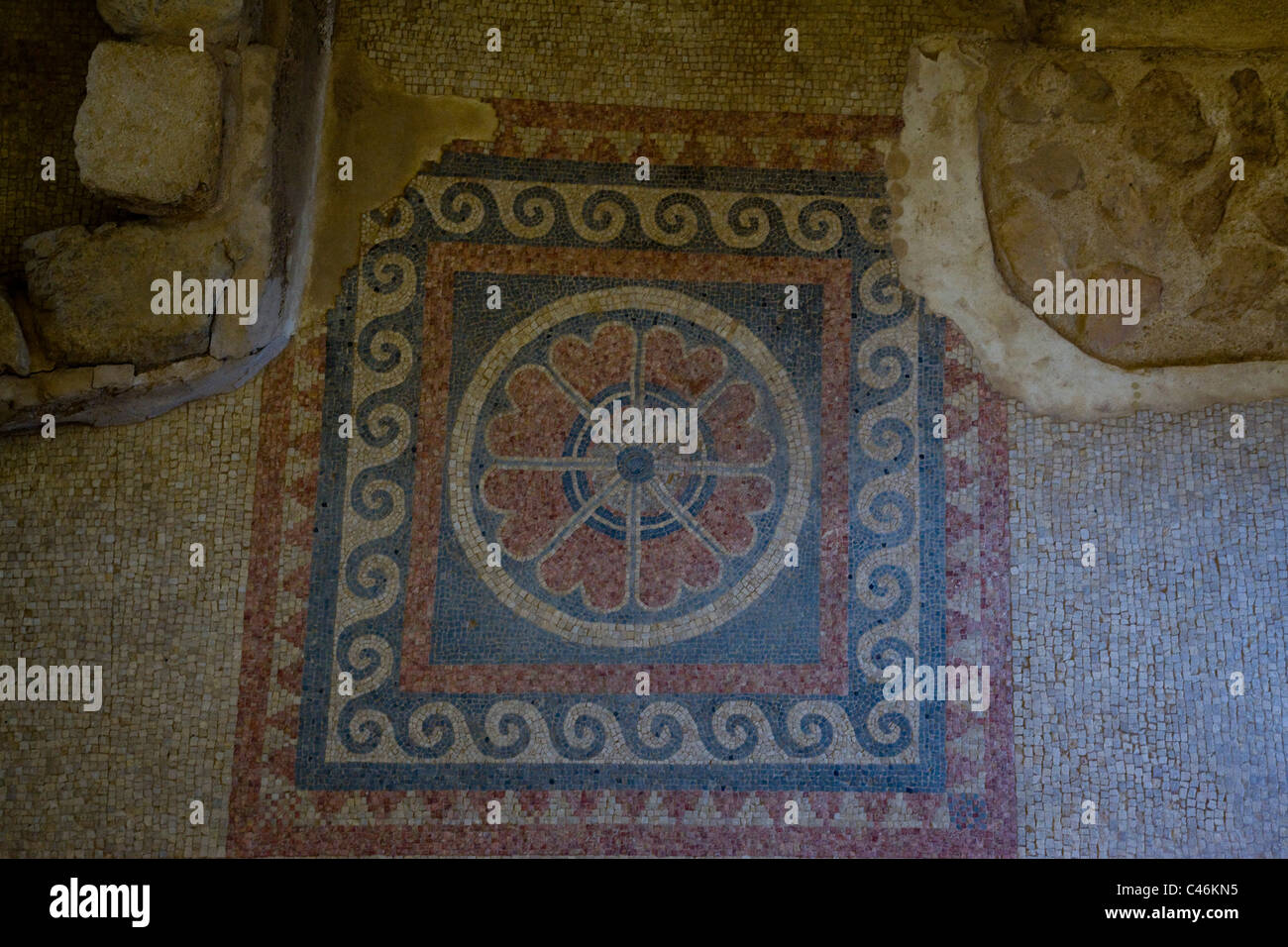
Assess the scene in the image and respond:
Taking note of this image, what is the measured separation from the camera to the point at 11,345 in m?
3.62

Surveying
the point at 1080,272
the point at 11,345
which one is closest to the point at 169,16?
the point at 11,345

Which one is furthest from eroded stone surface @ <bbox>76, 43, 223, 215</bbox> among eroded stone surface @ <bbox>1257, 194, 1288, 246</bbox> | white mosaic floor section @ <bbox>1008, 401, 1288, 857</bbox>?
eroded stone surface @ <bbox>1257, 194, 1288, 246</bbox>

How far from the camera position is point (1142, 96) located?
13.5 ft

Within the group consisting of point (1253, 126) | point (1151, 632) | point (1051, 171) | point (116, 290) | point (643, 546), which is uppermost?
point (1253, 126)

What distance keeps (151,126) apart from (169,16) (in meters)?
0.37

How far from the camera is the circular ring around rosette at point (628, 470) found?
396cm

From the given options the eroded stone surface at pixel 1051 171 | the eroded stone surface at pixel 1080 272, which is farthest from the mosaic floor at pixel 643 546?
the eroded stone surface at pixel 1051 171

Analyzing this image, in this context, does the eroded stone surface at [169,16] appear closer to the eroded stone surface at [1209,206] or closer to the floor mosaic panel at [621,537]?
the floor mosaic panel at [621,537]

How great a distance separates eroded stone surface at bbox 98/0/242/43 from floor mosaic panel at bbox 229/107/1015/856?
792 mm

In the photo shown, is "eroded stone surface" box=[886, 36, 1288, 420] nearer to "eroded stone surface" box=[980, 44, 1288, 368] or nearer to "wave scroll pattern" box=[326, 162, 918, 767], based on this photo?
"eroded stone surface" box=[980, 44, 1288, 368]

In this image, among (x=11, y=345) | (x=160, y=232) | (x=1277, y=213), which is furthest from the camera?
(x=1277, y=213)

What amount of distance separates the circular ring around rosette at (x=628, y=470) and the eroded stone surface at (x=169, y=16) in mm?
1364

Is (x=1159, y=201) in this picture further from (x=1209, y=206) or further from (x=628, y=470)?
(x=628, y=470)

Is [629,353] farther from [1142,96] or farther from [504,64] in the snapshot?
[1142,96]
